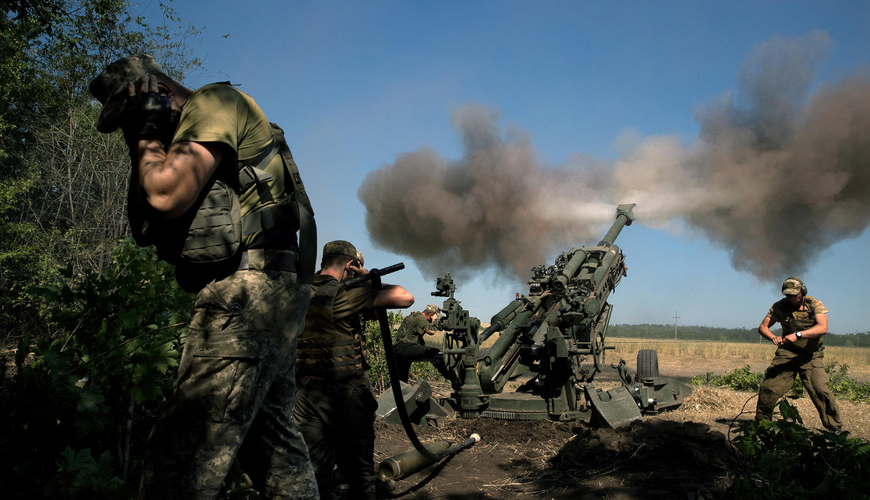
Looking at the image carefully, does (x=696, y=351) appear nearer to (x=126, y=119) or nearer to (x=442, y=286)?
(x=442, y=286)

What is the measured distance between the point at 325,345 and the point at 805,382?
6.28 meters

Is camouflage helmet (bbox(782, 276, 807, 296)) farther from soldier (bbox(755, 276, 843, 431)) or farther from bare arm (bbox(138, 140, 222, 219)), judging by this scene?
bare arm (bbox(138, 140, 222, 219))

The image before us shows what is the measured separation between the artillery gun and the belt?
5713mm

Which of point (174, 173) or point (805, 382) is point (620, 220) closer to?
point (805, 382)

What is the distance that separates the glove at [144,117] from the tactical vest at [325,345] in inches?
81.5

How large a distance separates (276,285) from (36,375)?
126cm

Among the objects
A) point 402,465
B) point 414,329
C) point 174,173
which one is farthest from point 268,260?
point 414,329

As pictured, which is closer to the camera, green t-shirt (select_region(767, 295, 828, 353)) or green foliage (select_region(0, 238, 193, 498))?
green foliage (select_region(0, 238, 193, 498))

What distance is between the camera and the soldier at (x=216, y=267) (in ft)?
5.81

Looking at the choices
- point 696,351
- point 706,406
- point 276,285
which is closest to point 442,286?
point 706,406

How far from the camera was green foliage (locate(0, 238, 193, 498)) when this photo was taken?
234cm

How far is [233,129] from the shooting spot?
1918 millimetres

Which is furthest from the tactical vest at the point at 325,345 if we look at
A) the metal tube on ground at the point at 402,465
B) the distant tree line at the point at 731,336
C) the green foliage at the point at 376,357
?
the distant tree line at the point at 731,336

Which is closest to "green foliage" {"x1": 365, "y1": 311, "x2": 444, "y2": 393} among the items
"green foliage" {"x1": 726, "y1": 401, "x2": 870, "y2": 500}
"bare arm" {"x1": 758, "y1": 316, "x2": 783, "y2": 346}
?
"bare arm" {"x1": 758, "y1": 316, "x2": 783, "y2": 346}
